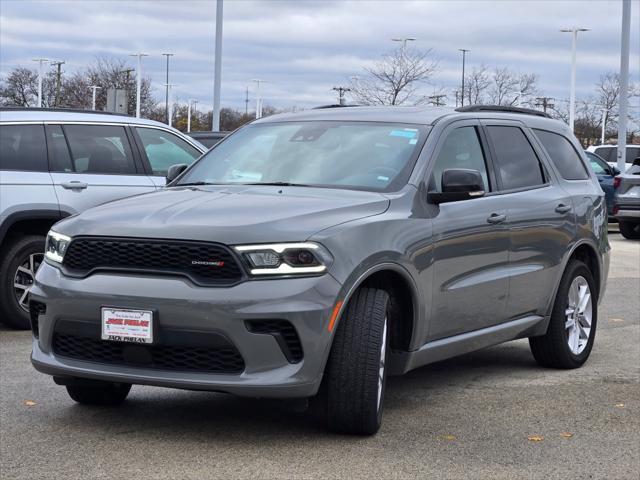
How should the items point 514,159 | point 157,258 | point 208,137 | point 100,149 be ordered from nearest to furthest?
1. point 157,258
2. point 514,159
3. point 100,149
4. point 208,137

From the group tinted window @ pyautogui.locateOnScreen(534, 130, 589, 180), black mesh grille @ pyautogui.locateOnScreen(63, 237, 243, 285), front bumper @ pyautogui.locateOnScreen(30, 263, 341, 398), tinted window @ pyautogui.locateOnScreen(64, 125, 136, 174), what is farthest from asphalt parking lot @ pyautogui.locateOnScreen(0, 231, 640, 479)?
tinted window @ pyautogui.locateOnScreen(64, 125, 136, 174)

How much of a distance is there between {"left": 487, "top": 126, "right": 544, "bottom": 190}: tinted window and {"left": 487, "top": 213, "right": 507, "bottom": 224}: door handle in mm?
347

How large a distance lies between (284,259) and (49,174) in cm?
486

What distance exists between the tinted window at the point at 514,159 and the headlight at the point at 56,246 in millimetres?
2906

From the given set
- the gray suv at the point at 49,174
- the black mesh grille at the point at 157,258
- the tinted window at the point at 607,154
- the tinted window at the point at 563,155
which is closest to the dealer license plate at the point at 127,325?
the black mesh grille at the point at 157,258

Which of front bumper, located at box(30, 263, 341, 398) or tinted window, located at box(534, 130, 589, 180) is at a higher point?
tinted window, located at box(534, 130, 589, 180)

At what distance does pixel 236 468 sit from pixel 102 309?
3.30 feet

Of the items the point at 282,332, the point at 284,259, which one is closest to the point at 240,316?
the point at 282,332

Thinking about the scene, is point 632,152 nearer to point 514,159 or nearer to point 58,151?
point 58,151

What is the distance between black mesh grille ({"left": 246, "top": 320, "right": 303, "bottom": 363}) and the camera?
5434 mm

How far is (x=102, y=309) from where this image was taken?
18.3 feet

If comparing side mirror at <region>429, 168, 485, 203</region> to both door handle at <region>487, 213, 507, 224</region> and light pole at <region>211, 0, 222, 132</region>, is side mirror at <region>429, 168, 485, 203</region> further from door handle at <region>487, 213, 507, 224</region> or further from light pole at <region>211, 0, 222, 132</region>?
light pole at <region>211, 0, 222, 132</region>

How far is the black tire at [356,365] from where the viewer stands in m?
5.63

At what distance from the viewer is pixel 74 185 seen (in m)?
9.88
